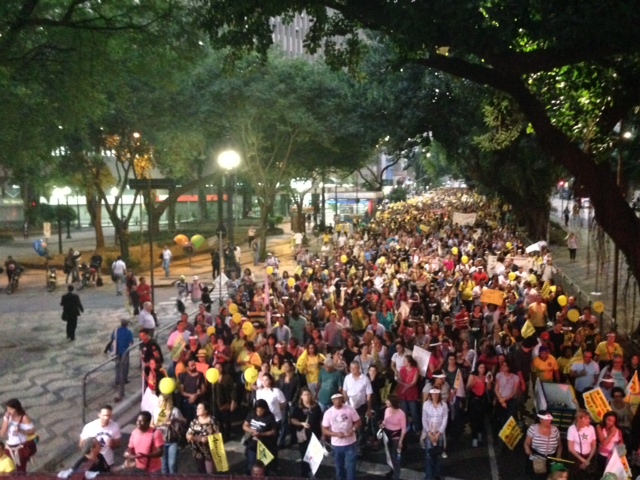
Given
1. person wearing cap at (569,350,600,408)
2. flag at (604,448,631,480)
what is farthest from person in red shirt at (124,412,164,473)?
person wearing cap at (569,350,600,408)

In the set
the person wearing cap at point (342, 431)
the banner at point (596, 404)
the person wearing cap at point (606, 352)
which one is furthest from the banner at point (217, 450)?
the person wearing cap at point (606, 352)

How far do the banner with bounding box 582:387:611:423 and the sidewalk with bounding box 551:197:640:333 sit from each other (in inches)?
223

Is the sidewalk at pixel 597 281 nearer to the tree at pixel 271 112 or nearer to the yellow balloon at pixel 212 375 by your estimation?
the yellow balloon at pixel 212 375

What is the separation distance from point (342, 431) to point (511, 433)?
93.1 inches

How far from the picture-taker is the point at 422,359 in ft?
33.2

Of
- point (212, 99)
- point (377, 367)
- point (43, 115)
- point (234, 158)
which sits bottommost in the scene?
point (377, 367)

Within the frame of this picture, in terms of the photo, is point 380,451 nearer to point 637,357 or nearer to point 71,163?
point 637,357

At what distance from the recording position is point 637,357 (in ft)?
31.7

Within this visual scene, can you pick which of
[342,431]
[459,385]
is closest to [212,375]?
[342,431]

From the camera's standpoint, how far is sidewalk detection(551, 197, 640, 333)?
16.5m

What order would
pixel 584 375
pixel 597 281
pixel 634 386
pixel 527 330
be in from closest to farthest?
pixel 634 386 → pixel 584 375 → pixel 527 330 → pixel 597 281

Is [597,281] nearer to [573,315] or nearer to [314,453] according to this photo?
[573,315]

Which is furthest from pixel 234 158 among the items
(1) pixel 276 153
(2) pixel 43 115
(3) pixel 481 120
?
(1) pixel 276 153

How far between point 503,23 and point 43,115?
11900 mm
